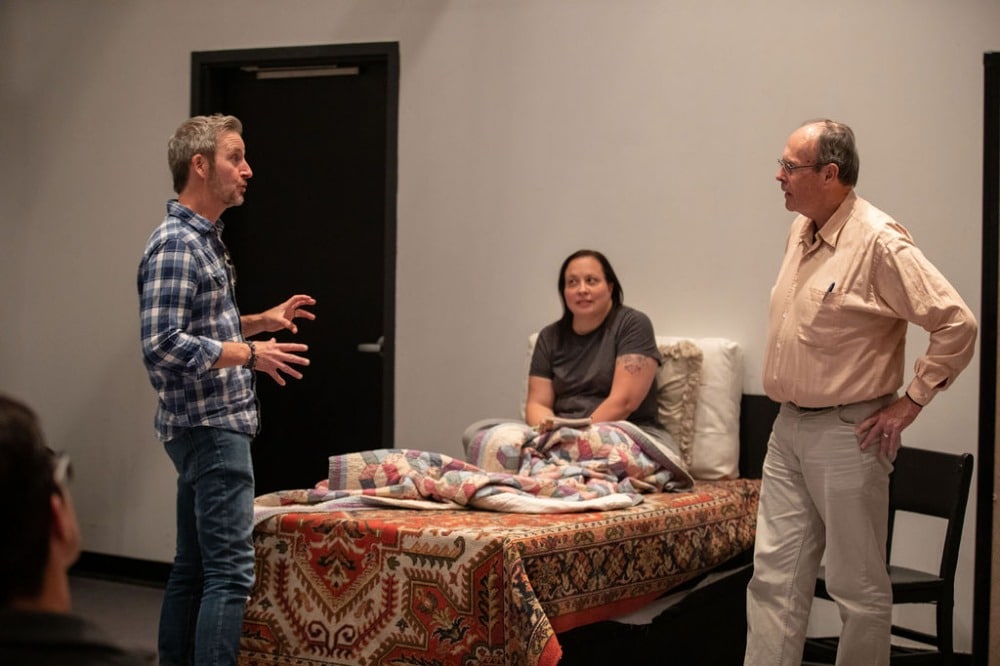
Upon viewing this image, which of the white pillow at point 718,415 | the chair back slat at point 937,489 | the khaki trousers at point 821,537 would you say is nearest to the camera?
the khaki trousers at point 821,537

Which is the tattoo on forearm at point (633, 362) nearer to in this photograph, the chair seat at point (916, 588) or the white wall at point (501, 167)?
the white wall at point (501, 167)

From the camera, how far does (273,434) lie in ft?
17.7

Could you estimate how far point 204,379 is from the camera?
3.04m

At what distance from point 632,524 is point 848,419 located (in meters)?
0.76

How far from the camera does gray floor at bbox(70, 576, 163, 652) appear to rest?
4570 millimetres

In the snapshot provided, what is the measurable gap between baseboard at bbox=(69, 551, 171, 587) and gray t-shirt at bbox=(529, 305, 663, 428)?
2133 mm

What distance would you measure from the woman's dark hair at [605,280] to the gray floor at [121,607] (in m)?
1.95

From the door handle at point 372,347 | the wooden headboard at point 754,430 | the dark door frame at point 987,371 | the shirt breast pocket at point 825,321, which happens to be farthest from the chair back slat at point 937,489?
the door handle at point 372,347

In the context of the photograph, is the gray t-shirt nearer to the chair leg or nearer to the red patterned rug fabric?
the red patterned rug fabric

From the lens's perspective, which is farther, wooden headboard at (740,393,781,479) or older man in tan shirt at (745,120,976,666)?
wooden headboard at (740,393,781,479)

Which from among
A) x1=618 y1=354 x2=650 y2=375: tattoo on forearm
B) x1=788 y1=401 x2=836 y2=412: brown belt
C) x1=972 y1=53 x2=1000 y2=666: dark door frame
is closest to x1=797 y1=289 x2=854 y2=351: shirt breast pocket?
x1=788 y1=401 x2=836 y2=412: brown belt

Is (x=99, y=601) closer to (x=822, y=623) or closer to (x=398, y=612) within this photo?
(x=398, y=612)

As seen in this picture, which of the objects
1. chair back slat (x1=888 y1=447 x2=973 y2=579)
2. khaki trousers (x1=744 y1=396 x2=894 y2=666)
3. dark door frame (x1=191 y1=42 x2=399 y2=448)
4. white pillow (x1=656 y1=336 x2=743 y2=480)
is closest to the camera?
khaki trousers (x1=744 y1=396 x2=894 y2=666)

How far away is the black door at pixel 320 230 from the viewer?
5.20 metres
